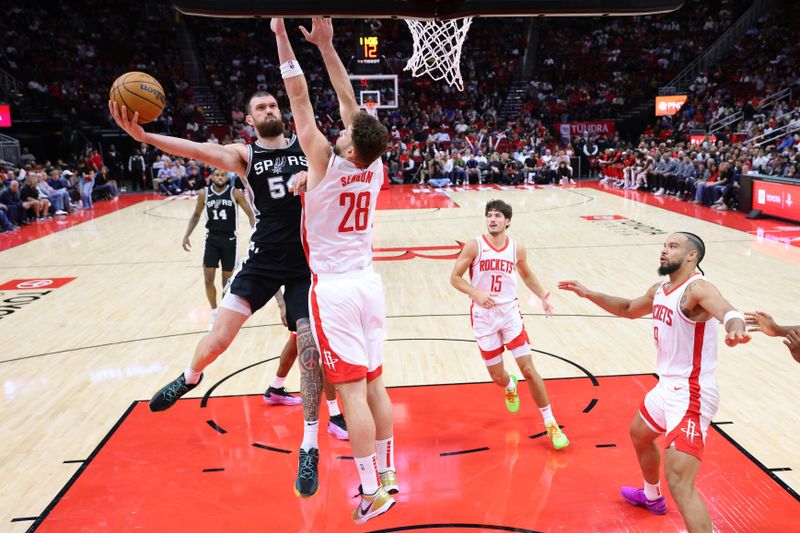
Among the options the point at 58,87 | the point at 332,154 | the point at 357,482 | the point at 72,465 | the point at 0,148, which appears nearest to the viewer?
the point at 332,154

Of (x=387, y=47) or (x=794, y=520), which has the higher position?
(x=387, y=47)

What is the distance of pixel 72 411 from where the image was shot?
5312mm

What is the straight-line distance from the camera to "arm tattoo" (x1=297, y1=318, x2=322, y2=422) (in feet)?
12.3

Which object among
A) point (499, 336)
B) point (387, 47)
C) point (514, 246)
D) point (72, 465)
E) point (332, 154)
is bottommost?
point (72, 465)

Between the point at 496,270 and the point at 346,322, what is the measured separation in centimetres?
179

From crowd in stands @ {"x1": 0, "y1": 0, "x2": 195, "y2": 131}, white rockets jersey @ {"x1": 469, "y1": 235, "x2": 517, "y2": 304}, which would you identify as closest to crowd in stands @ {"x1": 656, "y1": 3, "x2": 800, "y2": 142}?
crowd in stands @ {"x1": 0, "y1": 0, "x2": 195, "y2": 131}

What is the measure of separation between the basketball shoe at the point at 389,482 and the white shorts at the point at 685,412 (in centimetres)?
138

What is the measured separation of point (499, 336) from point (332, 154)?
2060mm

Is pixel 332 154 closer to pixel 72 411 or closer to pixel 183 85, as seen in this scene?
pixel 72 411

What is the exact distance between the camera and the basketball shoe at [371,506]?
10.8 ft

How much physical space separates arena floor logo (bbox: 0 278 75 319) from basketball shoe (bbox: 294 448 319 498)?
620cm

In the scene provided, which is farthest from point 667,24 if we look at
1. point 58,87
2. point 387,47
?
point 58,87

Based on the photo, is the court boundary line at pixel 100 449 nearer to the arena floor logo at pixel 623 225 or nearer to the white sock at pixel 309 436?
the white sock at pixel 309 436

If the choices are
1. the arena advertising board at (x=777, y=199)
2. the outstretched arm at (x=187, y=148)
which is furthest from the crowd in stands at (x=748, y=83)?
the outstretched arm at (x=187, y=148)
